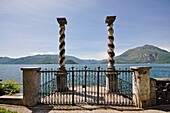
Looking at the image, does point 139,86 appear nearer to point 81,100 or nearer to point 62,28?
point 81,100

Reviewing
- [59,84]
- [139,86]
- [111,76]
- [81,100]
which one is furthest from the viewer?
[59,84]

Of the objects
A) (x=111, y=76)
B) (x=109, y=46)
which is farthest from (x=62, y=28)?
(x=111, y=76)

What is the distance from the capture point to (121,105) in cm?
897

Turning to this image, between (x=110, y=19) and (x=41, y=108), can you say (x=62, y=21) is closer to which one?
(x=110, y=19)

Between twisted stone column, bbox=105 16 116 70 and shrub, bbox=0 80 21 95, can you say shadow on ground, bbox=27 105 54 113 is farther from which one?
twisted stone column, bbox=105 16 116 70

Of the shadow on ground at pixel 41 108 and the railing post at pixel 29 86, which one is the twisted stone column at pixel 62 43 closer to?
the railing post at pixel 29 86

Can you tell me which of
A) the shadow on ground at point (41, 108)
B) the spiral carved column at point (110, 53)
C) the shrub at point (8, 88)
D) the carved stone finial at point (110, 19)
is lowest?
the shadow on ground at point (41, 108)

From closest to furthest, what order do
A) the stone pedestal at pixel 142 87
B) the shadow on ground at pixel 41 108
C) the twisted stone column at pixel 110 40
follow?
1. the shadow on ground at pixel 41 108
2. the stone pedestal at pixel 142 87
3. the twisted stone column at pixel 110 40

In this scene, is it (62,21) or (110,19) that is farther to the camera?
(62,21)

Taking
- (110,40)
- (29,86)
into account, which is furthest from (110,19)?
(29,86)

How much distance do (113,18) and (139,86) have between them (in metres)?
5.48

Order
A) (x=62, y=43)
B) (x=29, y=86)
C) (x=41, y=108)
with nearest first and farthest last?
(x=41, y=108) < (x=29, y=86) < (x=62, y=43)

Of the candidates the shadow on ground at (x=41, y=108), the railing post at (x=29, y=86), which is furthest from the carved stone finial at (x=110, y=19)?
the shadow on ground at (x=41, y=108)

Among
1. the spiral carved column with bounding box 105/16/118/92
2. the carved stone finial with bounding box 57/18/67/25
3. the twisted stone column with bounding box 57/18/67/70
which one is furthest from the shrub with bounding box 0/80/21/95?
the spiral carved column with bounding box 105/16/118/92
